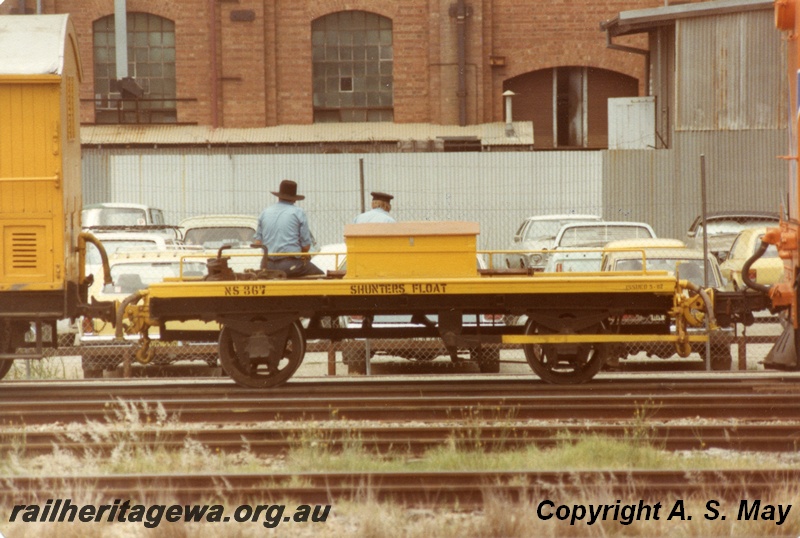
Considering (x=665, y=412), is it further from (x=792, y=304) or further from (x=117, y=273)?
(x=117, y=273)

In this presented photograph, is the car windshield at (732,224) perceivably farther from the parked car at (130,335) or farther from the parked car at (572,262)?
the parked car at (130,335)

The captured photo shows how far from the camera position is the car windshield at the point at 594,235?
21.4 meters

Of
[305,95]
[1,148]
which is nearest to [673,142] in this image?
[305,95]

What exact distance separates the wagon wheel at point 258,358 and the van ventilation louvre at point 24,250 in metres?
1.94

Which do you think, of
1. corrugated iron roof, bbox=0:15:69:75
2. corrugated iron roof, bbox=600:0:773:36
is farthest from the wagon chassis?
corrugated iron roof, bbox=600:0:773:36

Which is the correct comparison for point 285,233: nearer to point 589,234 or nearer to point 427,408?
point 427,408

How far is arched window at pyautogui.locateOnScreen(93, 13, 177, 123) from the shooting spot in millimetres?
33188

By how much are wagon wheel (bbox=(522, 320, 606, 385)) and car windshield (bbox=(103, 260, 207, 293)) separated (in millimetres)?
5994

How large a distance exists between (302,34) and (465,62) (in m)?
4.44

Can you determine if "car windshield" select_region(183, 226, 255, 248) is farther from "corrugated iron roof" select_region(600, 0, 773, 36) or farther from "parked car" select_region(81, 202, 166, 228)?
"corrugated iron roof" select_region(600, 0, 773, 36)

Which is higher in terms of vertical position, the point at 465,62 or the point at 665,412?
the point at 465,62

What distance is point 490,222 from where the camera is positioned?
90.9ft

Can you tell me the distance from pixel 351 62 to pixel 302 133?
246 cm

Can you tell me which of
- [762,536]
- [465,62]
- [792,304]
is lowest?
[762,536]
